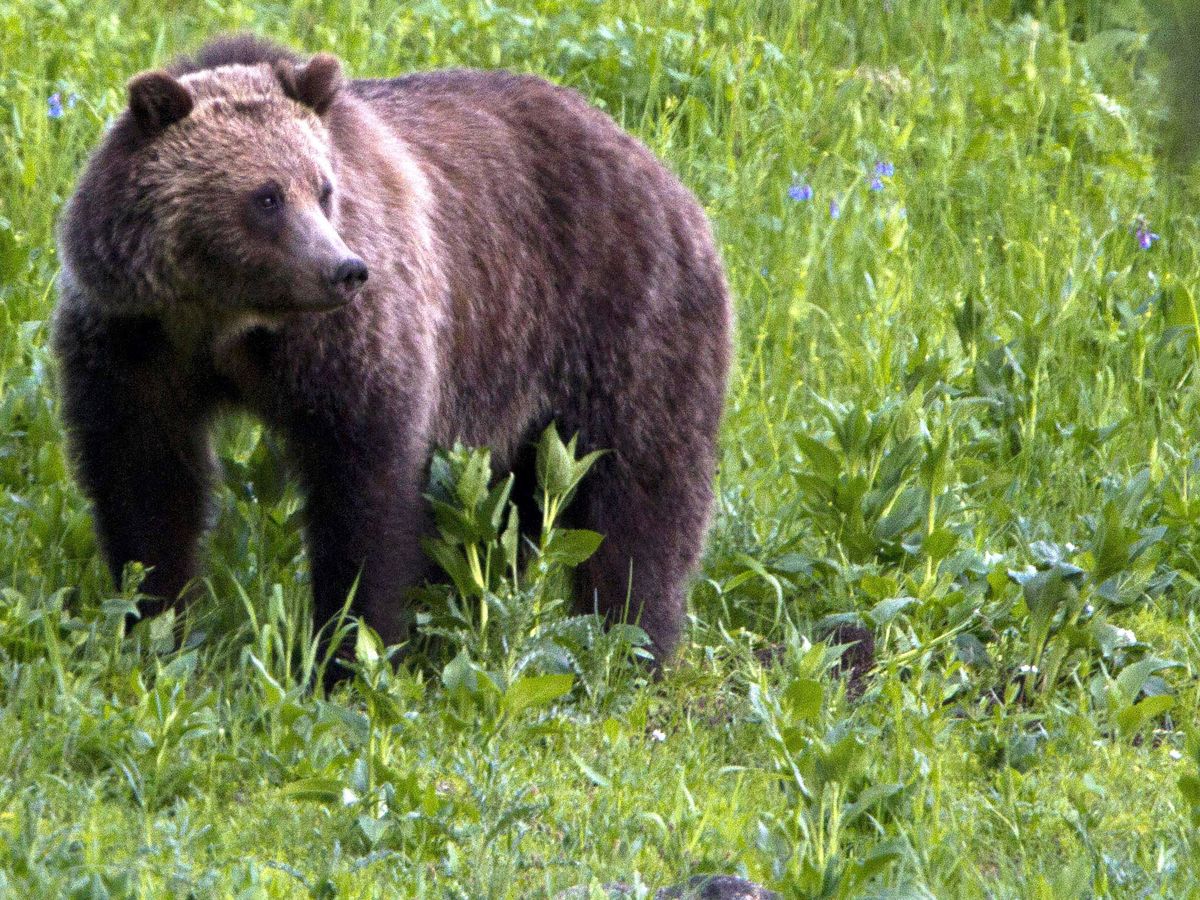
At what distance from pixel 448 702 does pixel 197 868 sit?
1042 millimetres

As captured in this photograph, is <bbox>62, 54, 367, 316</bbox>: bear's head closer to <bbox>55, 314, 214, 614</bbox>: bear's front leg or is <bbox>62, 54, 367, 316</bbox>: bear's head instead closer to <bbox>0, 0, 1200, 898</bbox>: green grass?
<bbox>55, 314, 214, 614</bbox>: bear's front leg

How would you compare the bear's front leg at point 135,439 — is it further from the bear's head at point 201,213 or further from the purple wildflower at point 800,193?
the purple wildflower at point 800,193

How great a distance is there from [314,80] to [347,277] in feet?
1.88

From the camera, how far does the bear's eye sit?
387cm

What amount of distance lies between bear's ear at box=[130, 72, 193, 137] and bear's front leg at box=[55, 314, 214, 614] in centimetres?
46

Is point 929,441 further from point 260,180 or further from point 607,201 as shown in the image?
point 260,180

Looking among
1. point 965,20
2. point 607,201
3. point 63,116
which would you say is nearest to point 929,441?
point 607,201

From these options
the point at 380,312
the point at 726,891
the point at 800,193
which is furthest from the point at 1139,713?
the point at 800,193

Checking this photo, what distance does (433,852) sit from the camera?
10.5 feet

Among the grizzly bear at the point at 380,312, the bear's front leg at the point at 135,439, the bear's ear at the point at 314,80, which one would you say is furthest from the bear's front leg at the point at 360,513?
the bear's ear at the point at 314,80

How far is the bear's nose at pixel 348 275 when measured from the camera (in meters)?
3.72

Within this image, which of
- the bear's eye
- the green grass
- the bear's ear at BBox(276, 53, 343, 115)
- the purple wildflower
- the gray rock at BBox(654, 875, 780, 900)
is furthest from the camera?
the purple wildflower

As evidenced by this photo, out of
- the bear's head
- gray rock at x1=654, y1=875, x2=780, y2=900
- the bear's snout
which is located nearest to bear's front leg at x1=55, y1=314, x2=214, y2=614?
the bear's head

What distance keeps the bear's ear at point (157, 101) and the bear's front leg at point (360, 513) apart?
0.77 metres
